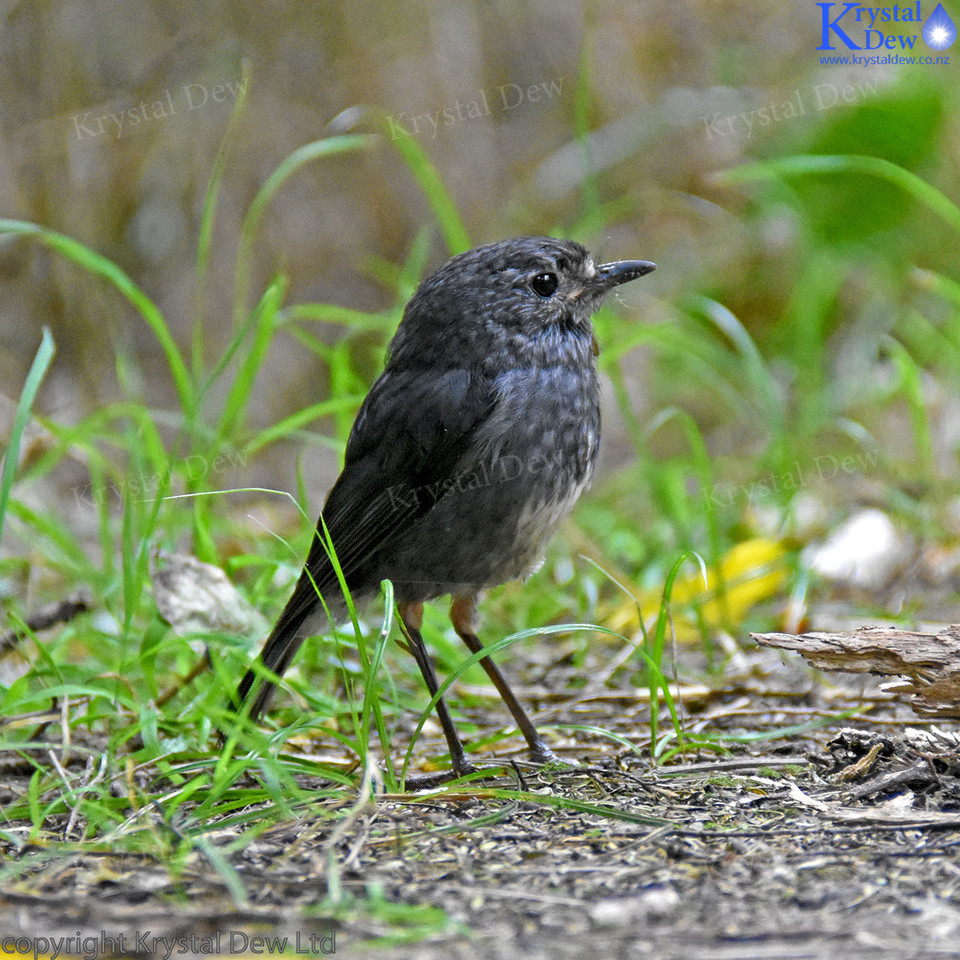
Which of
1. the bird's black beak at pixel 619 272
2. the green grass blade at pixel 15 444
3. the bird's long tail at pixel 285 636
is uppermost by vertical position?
the bird's black beak at pixel 619 272

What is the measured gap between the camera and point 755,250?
797cm

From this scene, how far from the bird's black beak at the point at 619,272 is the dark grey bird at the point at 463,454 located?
0.15 m

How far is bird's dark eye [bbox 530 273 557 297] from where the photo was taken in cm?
327

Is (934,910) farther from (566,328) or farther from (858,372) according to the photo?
(858,372)

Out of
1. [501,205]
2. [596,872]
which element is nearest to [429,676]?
[596,872]

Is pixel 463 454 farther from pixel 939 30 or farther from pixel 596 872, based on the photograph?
pixel 939 30

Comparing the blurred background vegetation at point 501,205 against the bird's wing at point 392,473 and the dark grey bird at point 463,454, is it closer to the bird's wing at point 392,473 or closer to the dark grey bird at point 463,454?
the dark grey bird at point 463,454

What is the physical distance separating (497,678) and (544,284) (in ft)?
3.84

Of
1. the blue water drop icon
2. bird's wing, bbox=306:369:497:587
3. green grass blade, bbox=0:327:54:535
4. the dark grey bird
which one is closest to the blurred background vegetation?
the blue water drop icon

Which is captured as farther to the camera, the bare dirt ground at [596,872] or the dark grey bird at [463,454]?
the dark grey bird at [463,454]

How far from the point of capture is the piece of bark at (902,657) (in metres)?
2.46

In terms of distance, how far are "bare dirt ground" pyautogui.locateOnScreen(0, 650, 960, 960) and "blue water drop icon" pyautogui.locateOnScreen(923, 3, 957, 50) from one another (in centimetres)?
592

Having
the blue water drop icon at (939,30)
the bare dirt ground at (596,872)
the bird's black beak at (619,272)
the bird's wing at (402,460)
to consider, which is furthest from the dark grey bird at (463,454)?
the blue water drop icon at (939,30)

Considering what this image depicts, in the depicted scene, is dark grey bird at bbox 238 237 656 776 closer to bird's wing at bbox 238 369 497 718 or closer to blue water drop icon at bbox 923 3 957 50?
bird's wing at bbox 238 369 497 718
